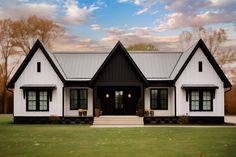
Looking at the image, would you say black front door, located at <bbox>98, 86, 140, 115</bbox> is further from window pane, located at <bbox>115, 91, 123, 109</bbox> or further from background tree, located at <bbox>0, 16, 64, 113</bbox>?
background tree, located at <bbox>0, 16, 64, 113</bbox>

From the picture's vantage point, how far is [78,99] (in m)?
34.2

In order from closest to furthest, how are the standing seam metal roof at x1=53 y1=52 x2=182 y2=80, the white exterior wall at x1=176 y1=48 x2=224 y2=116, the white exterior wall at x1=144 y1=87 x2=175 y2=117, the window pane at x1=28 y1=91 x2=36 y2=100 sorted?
1. the white exterior wall at x1=176 y1=48 x2=224 y2=116
2. the window pane at x1=28 y1=91 x2=36 y2=100
3. the white exterior wall at x1=144 y1=87 x2=175 y2=117
4. the standing seam metal roof at x1=53 y1=52 x2=182 y2=80

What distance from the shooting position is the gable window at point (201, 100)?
32.7m

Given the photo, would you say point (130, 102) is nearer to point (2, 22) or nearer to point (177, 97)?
point (177, 97)

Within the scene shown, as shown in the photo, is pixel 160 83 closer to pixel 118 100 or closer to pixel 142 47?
pixel 118 100

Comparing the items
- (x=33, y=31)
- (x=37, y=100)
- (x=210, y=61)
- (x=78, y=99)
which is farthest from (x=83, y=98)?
(x=33, y=31)

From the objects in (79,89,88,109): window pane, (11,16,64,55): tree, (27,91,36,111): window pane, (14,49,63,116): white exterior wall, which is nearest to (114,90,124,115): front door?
(79,89,88,109): window pane

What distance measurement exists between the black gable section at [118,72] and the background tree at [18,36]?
2346 cm

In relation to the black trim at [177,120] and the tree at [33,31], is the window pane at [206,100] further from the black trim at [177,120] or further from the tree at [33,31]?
the tree at [33,31]

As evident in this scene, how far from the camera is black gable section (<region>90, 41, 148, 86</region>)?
32562 mm

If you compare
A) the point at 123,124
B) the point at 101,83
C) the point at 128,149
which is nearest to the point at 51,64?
the point at 101,83

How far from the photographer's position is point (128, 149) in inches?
605

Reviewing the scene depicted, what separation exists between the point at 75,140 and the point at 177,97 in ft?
52.1

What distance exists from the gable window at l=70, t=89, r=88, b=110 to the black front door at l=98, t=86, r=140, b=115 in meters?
2.00
